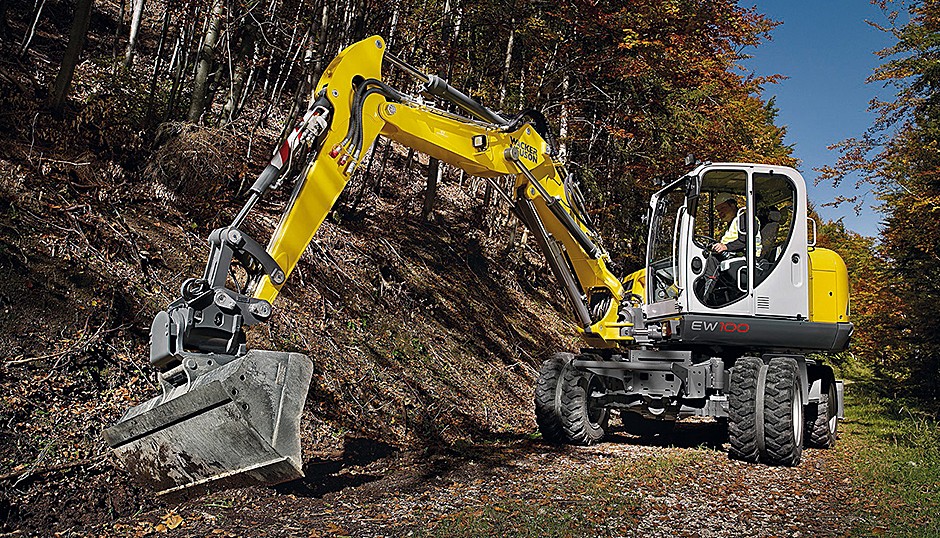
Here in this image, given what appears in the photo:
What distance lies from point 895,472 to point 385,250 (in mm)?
8040

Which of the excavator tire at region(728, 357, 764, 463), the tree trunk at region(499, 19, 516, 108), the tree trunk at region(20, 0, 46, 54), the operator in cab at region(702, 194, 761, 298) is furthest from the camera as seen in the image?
the tree trunk at region(499, 19, 516, 108)

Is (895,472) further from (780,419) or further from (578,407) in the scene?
(578,407)

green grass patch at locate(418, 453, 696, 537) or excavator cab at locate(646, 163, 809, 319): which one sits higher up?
excavator cab at locate(646, 163, 809, 319)

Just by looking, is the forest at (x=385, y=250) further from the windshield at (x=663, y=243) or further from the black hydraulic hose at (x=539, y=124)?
the black hydraulic hose at (x=539, y=124)

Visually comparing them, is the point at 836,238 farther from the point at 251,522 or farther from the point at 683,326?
the point at 251,522

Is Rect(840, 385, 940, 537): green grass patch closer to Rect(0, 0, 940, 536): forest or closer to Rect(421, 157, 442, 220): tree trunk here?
Rect(0, 0, 940, 536): forest

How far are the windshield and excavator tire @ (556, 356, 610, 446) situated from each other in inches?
48.3

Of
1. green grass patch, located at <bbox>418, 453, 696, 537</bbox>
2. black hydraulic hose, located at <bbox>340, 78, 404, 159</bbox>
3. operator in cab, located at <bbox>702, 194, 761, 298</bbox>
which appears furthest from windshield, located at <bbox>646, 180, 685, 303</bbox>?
black hydraulic hose, located at <bbox>340, 78, 404, 159</bbox>

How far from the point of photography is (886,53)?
1498cm

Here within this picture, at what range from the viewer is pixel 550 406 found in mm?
8523

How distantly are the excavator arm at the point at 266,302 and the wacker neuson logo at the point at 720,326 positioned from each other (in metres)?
2.32

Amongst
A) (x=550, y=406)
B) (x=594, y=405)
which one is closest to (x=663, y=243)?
(x=594, y=405)

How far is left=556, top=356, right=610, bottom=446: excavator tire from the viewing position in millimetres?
8461

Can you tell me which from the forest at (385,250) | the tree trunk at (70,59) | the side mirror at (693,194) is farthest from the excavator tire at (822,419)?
the tree trunk at (70,59)
